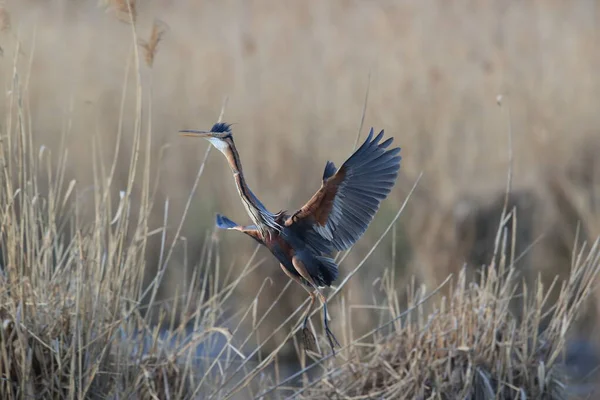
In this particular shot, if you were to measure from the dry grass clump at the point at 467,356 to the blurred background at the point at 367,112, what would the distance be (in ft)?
4.61

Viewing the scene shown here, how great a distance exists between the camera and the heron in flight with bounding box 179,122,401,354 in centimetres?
177

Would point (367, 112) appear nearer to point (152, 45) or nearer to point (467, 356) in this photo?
point (467, 356)

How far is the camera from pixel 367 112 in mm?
6016

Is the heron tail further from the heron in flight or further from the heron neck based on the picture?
Answer: the heron neck

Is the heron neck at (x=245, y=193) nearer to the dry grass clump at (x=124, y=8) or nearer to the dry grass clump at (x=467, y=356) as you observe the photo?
the dry grass clump at (x=124, y=8)

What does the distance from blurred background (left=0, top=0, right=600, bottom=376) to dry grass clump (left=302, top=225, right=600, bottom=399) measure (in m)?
1.41

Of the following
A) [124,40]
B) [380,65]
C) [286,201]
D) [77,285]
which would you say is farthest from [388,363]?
[124,40]

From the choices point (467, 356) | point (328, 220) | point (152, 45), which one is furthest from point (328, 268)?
point (467, 356)

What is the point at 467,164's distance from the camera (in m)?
5.69

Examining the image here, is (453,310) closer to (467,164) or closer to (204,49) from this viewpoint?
(467,164)

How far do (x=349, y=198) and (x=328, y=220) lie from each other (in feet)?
0.20

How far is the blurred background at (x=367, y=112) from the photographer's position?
532 cm

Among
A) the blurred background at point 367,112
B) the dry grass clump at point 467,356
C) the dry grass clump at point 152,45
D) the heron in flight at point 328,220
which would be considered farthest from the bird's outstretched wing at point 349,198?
the blurred background at point 367,112

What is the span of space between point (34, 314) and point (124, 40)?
4.49 meters
